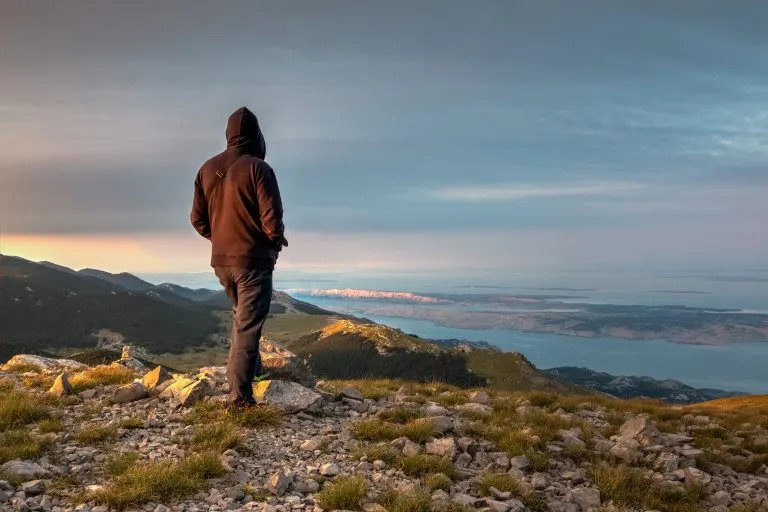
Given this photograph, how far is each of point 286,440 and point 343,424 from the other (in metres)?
1.67

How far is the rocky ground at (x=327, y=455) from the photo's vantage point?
23.3 feet

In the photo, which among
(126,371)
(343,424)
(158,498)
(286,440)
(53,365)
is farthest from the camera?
(53,365)

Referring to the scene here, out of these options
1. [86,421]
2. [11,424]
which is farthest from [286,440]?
[11,424]

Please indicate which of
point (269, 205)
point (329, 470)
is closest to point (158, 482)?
point (329, 470)

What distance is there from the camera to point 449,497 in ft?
24.5

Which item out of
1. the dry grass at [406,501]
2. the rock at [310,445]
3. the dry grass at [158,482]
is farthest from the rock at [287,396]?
the dry grass at [406,501]

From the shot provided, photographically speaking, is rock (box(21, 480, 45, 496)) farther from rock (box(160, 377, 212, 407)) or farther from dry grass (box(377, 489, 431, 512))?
dry grass (box(377, 489, 431, 512))

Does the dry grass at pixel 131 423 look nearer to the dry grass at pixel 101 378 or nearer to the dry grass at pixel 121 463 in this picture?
the dry grass at pixel 121 463

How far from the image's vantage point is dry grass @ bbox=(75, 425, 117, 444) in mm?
8820

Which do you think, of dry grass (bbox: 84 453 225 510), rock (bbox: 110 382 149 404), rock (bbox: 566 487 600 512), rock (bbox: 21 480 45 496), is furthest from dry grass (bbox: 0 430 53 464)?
rock (bbox: 566 487 600 512)

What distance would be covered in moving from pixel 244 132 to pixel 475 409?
8726 mm

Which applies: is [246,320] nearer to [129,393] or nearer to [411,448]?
[129,393]

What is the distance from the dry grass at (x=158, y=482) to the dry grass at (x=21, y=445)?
180 cm

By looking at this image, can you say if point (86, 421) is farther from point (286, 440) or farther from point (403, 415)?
point (403, 415)
